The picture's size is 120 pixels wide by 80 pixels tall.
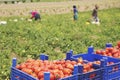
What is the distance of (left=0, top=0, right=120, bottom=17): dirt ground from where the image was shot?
26234 mm

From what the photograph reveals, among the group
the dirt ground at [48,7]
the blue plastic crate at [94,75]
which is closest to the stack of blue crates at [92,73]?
the blue plastic crate at [94,75]

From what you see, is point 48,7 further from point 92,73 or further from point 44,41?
point 92,73

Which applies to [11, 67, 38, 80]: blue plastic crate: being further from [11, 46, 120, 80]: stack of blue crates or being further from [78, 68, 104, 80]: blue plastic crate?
[78, 68, 104, 80]: blue plastic crate

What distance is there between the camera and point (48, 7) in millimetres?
29172

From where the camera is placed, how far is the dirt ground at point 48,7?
86.1 ft

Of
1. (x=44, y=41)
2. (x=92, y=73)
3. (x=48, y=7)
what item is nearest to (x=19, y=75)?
(x=92, y=73)

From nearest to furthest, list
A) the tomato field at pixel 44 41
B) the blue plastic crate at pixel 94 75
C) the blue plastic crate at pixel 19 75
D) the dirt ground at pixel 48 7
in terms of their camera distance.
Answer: the blue plastic crate at pixel 19 75, the blue plastic crate at pixel 94 75, the tomato field at pixel 44 41, the dirt ground at pixel 48 7

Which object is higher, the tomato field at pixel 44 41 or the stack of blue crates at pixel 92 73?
the stack of blue crates at pixel 92 73

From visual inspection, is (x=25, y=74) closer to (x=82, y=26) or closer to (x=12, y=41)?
(x=12, y=41)

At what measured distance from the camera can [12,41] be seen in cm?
1372

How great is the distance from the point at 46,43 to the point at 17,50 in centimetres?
183

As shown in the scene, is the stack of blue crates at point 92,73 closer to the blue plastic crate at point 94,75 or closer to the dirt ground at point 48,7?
the blue plastic crate at point 94,75

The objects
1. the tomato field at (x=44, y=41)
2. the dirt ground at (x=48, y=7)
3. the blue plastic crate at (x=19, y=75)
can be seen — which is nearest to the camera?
the blue plastic crate at (x=19, y=75)

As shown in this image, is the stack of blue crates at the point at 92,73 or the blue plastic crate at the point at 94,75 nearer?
the stack of blue crates at the point at 92,73
